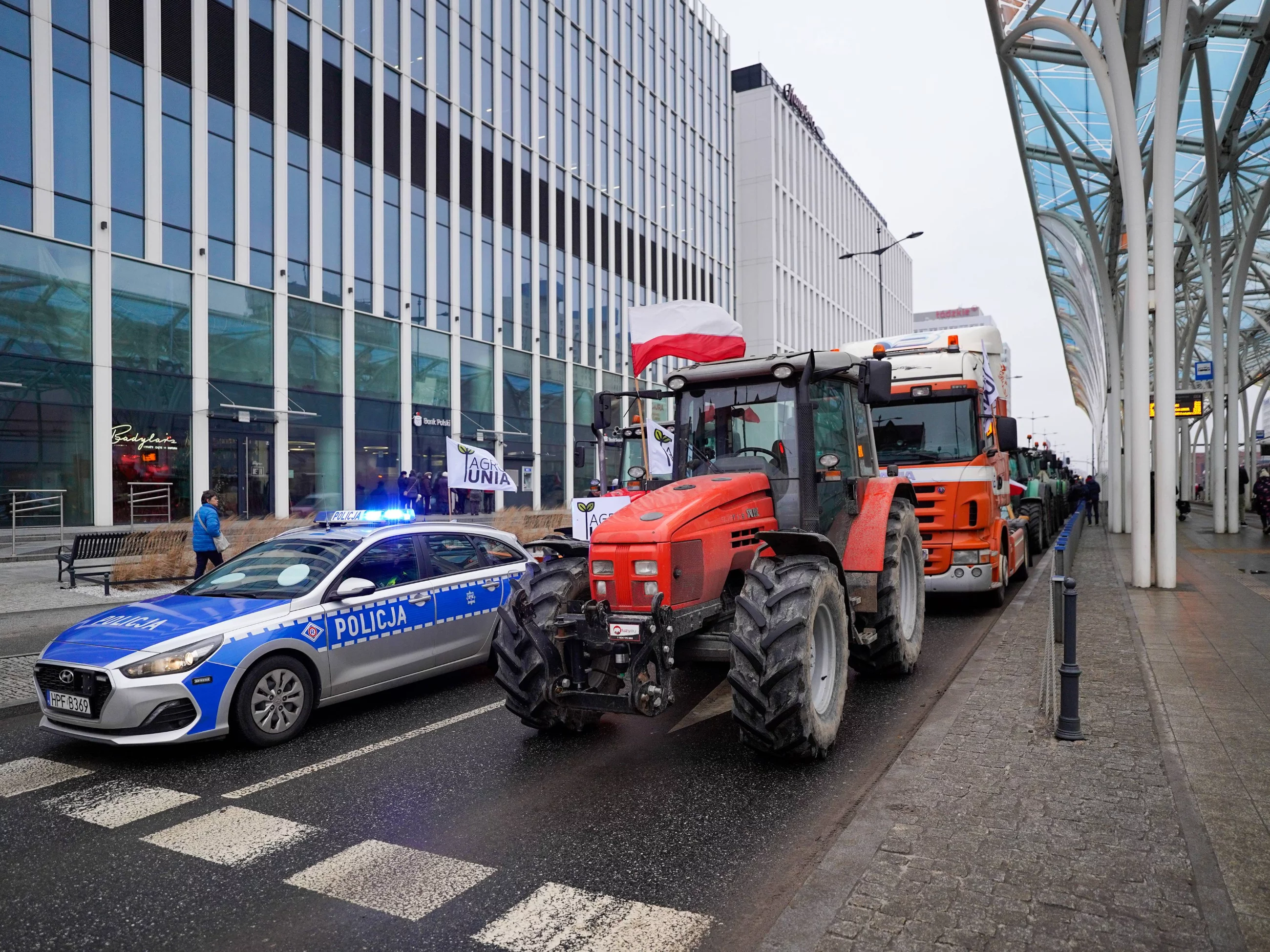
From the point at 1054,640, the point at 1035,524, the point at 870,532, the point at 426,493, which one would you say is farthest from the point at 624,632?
the point at 426,493

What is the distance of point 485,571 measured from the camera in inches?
324

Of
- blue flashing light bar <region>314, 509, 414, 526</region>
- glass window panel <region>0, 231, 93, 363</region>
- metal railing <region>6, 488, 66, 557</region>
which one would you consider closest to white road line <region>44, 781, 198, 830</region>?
blue flashing light bar <region>314, 509, 414, 526</region>

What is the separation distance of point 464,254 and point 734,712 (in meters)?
30.9

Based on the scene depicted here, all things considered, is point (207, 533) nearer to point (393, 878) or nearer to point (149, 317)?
point (393, 878)

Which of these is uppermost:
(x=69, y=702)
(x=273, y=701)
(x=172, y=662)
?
(x=172, y=662)

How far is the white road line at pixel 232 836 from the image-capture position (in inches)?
172

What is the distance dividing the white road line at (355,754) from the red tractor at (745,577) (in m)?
0.97

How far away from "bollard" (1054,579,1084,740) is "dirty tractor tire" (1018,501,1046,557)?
39.2ft

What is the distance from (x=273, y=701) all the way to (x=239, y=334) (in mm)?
21698

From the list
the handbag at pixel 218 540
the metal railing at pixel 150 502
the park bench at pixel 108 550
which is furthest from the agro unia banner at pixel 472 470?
the metal railing at pixel 150 502

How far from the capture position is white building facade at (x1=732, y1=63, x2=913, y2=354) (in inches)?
2304

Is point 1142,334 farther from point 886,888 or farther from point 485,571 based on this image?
point 886,888

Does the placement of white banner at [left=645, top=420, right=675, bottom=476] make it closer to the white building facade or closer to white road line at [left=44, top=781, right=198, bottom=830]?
white road line at [left=44, top=781, right=198, bottom=830]

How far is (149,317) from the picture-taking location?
23.1 meters
